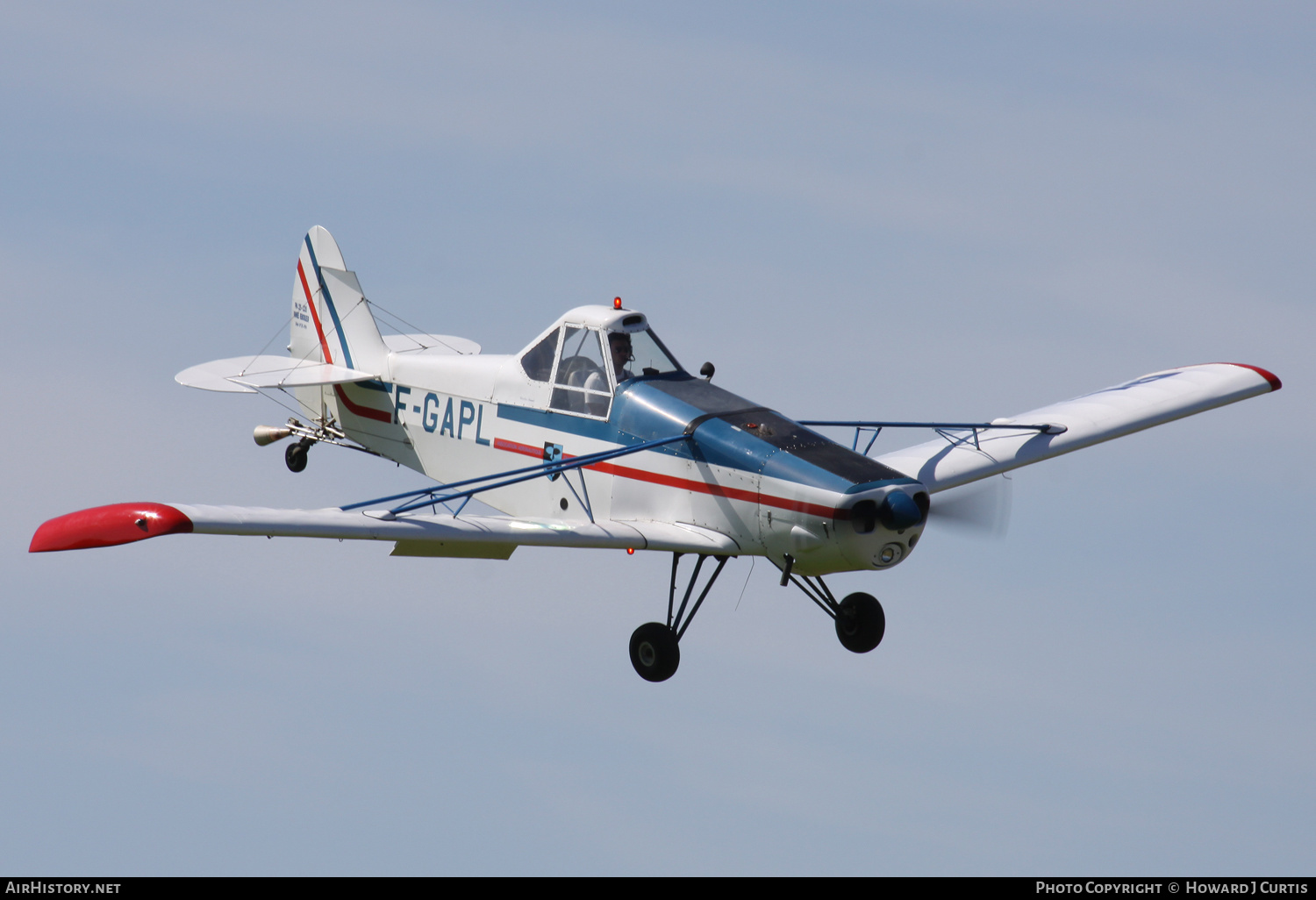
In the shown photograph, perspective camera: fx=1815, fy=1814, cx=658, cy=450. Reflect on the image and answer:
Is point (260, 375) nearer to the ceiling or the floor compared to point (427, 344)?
nearer to the floor

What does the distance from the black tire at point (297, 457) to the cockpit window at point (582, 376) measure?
5134mm

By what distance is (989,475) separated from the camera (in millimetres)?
18844

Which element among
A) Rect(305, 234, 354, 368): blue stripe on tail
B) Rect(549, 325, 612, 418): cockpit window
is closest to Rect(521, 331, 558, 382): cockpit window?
Rect(549, 325, 612, 418): cockpit window

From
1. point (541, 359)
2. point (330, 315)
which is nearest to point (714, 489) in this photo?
point (541, 359)

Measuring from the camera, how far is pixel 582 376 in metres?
17.5

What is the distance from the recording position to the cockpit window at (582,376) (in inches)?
678

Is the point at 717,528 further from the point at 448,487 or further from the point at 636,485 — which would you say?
the point at 448,487

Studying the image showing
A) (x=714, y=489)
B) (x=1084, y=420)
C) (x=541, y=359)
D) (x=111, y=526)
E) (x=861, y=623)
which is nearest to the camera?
(x=111, y=526)

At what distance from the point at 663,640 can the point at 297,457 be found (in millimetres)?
7186

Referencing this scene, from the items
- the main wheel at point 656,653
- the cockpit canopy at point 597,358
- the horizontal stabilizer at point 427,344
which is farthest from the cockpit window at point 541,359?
the main wheel at point 656,653

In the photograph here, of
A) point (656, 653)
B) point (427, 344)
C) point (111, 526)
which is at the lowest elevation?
point (656, 653)

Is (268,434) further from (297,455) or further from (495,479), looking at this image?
(495,479)

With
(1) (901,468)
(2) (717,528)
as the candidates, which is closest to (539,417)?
(2) (717,528)

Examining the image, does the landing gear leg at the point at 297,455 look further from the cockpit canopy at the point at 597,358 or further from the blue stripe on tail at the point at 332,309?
the cockpit canopy at the point at 597,358
